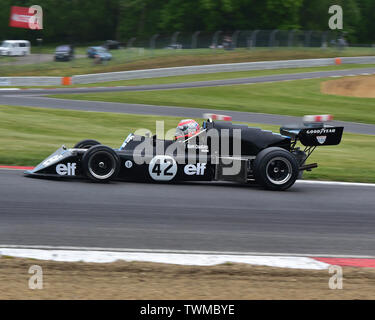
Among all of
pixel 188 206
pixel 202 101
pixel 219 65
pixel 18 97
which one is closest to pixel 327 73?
pixel 219 65

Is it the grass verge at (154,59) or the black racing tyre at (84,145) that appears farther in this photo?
the grass verge at (154,59)

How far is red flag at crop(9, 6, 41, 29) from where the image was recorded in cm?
3694

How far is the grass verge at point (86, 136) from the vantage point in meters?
A: 12.0

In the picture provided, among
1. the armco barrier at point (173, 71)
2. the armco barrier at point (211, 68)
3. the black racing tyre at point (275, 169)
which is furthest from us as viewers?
the armco barrier at point (211, 68)

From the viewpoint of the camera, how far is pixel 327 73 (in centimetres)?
3688

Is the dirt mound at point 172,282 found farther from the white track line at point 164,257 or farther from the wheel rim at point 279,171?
the wheel rim at point 279,171

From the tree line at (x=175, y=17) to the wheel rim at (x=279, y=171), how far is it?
4336cm

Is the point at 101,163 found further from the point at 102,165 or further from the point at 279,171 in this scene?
the point at 279,171

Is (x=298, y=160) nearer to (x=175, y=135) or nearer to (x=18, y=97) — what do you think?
(x=175, y=135)

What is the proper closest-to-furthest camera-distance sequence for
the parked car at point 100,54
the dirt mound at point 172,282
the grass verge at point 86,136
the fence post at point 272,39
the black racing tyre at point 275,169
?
the dirt mound at point 172,282, the black racing tyre at point 275,169, the grass verge at point 86,136, the parked car at point 100,54, the fence post at point 272,39

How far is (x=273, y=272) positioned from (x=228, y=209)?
2532 mm

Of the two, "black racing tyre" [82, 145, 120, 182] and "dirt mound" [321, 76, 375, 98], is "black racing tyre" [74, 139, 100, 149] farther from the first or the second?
"dirt mound" [321, 76, 375, 98]

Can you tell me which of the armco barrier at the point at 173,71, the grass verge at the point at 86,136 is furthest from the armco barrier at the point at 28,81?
the grass verge at the point at 86,136

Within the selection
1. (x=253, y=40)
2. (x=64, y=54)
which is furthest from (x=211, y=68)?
(x=64, y=54)
